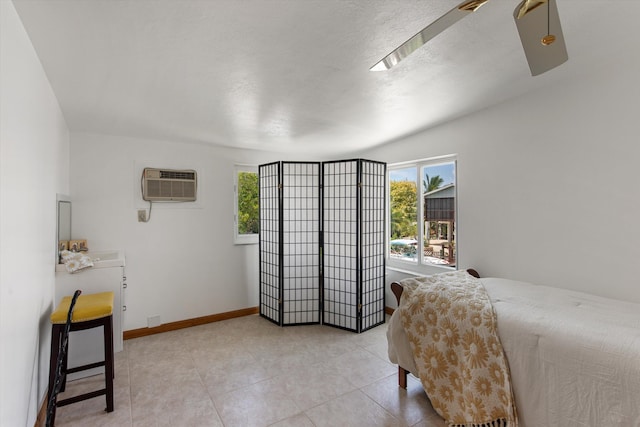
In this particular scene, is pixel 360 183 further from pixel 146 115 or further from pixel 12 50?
pixel 12 50

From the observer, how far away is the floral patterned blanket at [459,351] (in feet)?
5.72

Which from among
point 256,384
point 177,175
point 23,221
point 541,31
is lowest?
point 256,384

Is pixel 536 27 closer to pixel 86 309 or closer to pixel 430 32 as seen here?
pixel 430 32

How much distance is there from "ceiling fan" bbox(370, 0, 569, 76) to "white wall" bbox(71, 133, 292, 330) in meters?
3.18

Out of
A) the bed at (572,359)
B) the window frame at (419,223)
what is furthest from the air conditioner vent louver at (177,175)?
the bed at (572,359)

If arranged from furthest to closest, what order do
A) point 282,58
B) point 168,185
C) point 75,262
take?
1. point 168,185
2. point 75,262
3. point 282,58

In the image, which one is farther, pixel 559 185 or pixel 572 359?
pixel 559 185

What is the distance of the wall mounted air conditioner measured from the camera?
3422 mm

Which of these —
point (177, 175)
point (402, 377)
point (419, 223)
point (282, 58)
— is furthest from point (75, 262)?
point (419, 223)

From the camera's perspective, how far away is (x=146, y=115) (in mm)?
2715

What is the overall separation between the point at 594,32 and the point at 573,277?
1684mm

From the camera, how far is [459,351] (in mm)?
1914

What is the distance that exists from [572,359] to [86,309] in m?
2.92

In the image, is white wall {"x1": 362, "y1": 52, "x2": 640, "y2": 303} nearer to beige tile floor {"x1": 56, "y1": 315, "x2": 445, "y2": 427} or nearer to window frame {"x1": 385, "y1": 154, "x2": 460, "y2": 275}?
window frame {"x1": 385, "y1": 154, "x2": 460, "y2": 275}
